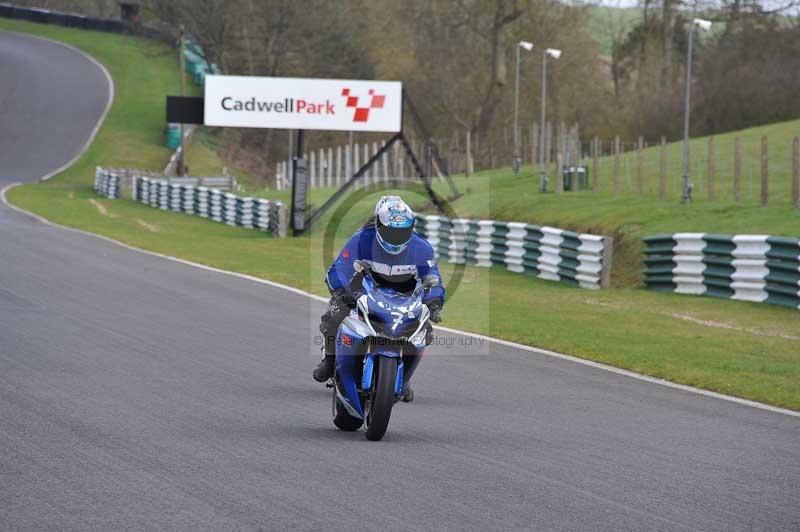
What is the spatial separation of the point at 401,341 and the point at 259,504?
7.07 feet

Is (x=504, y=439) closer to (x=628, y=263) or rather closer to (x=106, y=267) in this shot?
(x=106, y=267)

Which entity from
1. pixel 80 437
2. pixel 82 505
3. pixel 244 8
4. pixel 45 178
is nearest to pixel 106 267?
pixel 80 437

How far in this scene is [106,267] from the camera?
Result: 72.7ft

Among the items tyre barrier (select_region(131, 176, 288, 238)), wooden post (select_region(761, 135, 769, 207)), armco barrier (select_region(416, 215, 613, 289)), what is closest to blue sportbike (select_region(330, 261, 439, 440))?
armco barrier (select_region(416, 215, 613, 289))

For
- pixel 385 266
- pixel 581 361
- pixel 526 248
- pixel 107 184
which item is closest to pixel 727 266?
pixel 526 248

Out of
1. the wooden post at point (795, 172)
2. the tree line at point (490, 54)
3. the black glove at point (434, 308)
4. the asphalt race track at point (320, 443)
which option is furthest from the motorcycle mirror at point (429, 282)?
the tree line at point (490, 54)

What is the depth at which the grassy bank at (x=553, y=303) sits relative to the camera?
13.9m

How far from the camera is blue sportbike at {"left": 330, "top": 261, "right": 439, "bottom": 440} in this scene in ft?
27.7

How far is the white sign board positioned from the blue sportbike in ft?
84.6

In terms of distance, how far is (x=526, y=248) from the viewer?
2691 cm

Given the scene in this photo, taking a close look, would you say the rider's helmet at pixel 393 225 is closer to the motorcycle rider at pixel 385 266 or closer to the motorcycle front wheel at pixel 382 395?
the motorcycle rider at pixel 385 266

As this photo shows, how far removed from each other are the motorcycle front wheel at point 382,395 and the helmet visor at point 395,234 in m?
0.80

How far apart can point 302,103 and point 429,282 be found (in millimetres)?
26221

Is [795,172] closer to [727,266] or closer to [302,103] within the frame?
[727,266]
